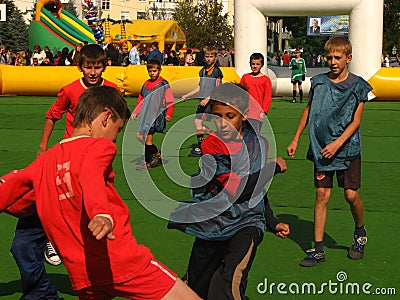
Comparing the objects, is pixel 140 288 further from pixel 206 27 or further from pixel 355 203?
pixel 206 27

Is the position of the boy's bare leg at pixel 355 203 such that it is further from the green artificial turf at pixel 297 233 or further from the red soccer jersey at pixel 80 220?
the red soccer jersey at pixel 80 220

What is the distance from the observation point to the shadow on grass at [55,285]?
553 centimetres

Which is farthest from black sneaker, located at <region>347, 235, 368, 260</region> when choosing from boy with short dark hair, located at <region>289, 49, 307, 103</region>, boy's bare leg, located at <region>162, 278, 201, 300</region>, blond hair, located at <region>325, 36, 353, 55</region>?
boy with short dark hair, located at <region>289, 49, 307, 103</region>

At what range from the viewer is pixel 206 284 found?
4.75 metres

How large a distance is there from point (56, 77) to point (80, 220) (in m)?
19.9

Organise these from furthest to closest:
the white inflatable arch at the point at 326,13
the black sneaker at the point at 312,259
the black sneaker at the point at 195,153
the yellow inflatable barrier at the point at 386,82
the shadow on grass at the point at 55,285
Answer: the yellow inflatable barrier at the point at 386,82 → the white inflatable arch at the point at 326,13 → the black sneaker at the point at 195,153 → the black sneaker at the point at 312,259 → the shadow on grass at the point at 55,285

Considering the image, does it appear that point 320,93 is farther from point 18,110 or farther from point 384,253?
point 18,110

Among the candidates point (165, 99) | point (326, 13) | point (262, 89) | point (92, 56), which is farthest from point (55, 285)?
point (326, 13)

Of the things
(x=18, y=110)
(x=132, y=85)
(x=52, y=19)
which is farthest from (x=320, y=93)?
(x=52, y=19)

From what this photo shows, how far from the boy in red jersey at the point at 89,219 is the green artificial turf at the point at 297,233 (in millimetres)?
1969

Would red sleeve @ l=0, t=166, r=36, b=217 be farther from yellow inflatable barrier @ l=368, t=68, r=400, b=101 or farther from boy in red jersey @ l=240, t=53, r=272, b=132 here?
yellow inflatable barrier @ l=368, t=68, r=400, b=101

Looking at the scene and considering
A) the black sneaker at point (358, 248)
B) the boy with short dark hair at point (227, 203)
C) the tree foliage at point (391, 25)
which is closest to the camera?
the boy with short dark hair at point (227, 203)

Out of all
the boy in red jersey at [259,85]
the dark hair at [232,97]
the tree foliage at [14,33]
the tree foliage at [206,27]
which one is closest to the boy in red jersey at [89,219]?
the dark hair at [232,97]

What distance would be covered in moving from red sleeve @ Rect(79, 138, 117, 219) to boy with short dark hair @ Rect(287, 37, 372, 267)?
299 centimetres
